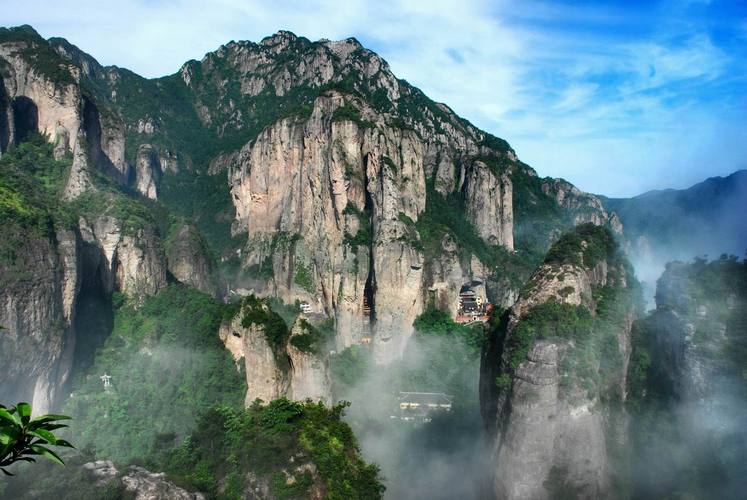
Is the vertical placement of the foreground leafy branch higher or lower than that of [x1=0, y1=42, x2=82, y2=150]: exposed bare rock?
lower

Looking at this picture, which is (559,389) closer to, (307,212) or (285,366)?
(285,366)

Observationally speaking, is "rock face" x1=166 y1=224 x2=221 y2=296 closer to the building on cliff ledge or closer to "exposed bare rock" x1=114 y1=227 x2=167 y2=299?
"exposed bare rock" x1=114 y1=227 x2=167 y2=299

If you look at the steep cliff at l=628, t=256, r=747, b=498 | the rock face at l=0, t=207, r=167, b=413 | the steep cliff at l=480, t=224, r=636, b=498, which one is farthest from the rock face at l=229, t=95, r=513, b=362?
the steep cliff at l=628, t=256, r=747, b=498

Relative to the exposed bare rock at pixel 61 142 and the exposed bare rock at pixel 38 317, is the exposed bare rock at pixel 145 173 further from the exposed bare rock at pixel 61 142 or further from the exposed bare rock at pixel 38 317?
the exposed bare rock at pixel 38 317

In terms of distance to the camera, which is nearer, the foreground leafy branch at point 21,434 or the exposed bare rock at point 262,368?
the foreground leafy branch at point 21,434

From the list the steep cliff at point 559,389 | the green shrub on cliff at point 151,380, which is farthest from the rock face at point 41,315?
Answer: the steep cliff at point 559,389

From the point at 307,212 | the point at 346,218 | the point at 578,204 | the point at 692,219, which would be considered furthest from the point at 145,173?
the point at 578,204
